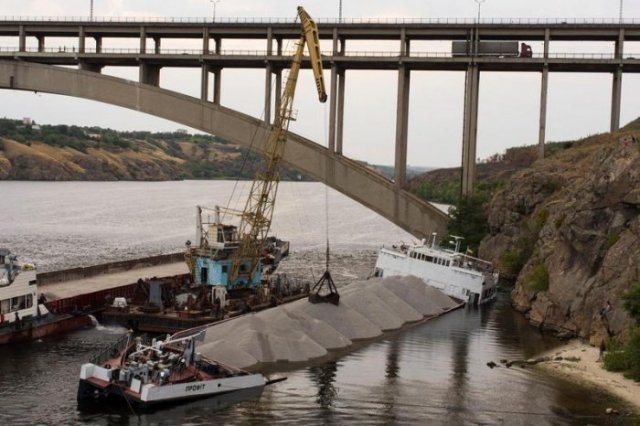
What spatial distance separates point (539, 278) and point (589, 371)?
16.4 m

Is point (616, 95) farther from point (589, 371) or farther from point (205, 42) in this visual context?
point (589, 371)

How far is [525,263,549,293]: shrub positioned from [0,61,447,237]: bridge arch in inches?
760

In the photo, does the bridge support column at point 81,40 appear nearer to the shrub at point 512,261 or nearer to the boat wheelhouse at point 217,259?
the boat wheelhouse at point 217,259

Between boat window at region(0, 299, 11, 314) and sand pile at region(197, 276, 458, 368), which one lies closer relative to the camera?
sand pile at region(197, 276, 458, 368)

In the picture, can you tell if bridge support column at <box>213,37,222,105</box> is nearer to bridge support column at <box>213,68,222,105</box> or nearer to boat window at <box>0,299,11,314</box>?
bridge support column at <box>213,68,222,105</box>

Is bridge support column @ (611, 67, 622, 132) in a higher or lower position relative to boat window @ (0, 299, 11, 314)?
higher

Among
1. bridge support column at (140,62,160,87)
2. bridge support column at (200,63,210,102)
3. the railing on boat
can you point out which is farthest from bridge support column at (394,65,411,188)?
the railing on boat

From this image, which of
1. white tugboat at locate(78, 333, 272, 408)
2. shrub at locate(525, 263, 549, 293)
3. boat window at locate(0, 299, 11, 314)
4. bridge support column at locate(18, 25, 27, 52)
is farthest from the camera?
bridge support column at locate(18, 25, 27, 52)

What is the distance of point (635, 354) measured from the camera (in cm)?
3731

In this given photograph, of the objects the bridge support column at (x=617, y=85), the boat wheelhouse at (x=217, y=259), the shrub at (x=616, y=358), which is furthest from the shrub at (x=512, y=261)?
the shrub at (x=616, y=358)

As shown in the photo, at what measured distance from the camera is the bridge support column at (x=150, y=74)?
255ft

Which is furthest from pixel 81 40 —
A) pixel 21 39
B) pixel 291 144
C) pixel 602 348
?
pixel 602 348

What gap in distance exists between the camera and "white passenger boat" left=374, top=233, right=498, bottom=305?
6112cm

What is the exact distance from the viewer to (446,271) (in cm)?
6172
